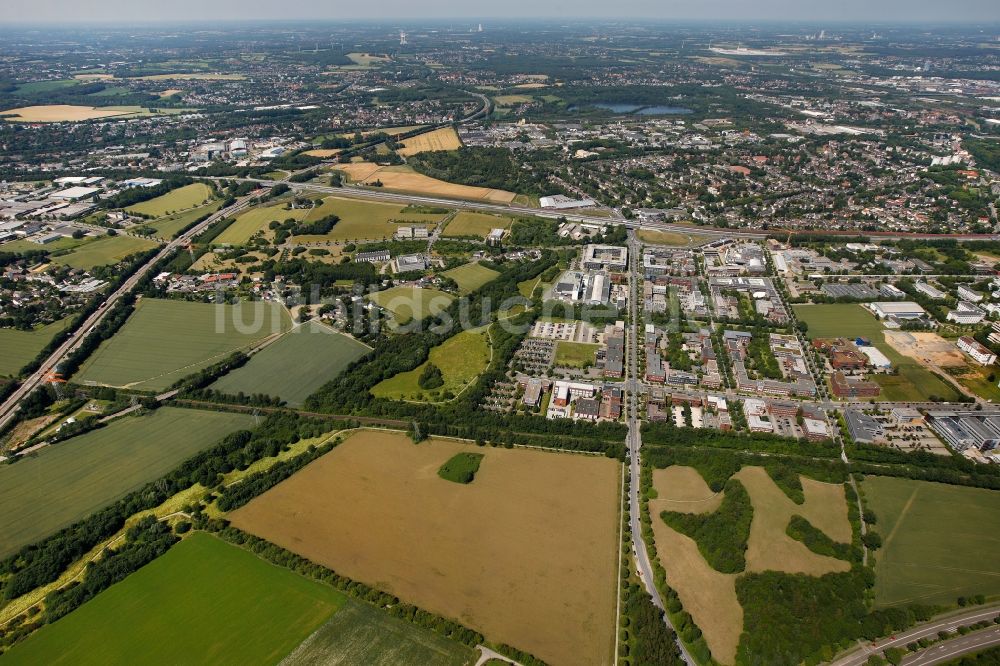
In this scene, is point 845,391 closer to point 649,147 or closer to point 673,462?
point 673,462

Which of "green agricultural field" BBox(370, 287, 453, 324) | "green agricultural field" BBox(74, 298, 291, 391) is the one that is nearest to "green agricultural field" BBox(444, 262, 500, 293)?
"green agricultural field" BBox(370, 287, 453, 324)

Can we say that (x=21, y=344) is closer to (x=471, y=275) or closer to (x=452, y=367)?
(x=452, y=367)

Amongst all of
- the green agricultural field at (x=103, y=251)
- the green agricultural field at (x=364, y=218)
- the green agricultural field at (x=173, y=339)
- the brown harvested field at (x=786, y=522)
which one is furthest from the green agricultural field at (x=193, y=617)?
the green agricultural field at (x=103, y=251)

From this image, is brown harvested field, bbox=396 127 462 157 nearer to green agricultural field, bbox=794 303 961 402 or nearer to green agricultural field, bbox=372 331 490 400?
green agricultural field, bbox=372 331 490 400

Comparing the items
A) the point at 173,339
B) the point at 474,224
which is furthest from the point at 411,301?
the point at 474,224

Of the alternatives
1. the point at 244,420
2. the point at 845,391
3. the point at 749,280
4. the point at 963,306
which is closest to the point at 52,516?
the point at 244,420
